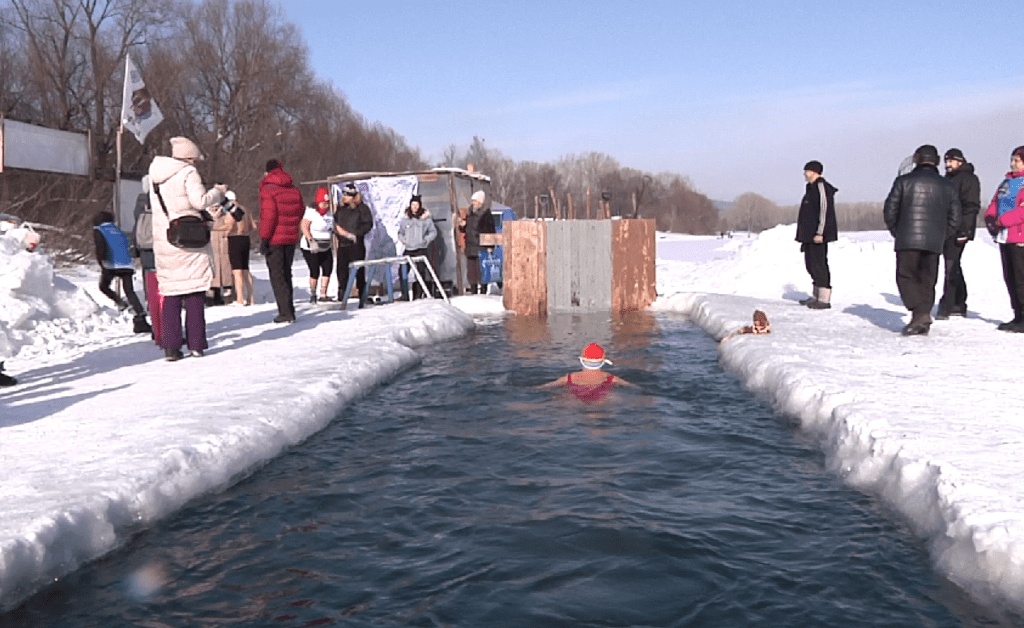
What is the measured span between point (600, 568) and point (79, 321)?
33.1 ft

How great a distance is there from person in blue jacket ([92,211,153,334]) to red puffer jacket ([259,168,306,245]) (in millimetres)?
1667

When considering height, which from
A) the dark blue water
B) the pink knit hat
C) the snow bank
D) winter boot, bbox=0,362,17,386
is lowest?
the dark blue water

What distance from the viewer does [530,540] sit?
14.0ft

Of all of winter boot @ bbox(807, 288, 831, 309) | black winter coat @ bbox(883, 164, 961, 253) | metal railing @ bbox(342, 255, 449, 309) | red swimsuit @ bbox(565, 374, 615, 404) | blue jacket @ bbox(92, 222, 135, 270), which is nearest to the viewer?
red swimsuit @ bbox(565, 374, 615, 404)

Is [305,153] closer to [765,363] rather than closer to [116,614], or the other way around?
[765,363]

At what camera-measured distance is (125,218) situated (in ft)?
55.9

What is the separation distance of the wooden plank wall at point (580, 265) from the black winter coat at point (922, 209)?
6500mm

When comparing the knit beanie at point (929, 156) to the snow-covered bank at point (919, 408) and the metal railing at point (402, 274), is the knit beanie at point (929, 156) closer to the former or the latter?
the snow-covered bank at point (919, 408)

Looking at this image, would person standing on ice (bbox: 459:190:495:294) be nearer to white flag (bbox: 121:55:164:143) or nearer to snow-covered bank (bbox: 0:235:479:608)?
snow-covered bank (bbox: 0:235:479:608)

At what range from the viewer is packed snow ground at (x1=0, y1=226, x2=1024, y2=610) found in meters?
4.04

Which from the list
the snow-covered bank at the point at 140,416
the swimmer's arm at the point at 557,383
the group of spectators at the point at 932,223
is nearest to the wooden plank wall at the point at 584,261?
the snow-covered bank at the point at 140,416

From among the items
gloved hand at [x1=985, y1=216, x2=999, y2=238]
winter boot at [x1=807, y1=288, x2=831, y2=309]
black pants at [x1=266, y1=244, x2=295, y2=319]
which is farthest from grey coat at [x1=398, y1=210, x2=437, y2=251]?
gloved hand at [x1=985, y1=216, x2=999, y2=238]

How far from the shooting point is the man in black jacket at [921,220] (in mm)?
9266

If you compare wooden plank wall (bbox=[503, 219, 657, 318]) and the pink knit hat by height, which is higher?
wooden plank wall (bbox=[503, 219, 657, 318])
